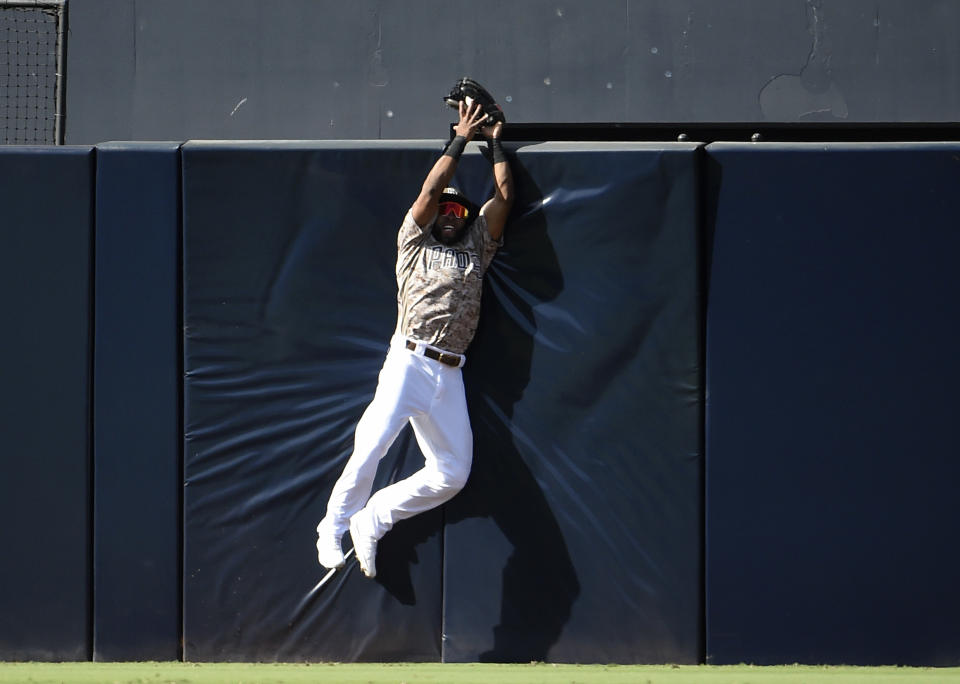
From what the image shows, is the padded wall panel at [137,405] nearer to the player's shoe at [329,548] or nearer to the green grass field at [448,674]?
the green grass field at [448,674]

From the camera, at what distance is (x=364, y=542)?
4770 mm

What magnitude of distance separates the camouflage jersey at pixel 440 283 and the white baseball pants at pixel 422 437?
11cm

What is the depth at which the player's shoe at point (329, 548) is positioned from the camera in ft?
15.8

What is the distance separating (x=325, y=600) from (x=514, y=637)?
890mm

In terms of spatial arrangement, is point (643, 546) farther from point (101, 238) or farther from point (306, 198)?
point (101, 238)

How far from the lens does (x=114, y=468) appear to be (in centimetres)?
497

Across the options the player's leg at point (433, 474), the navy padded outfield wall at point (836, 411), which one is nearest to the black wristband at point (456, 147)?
the player's leg at point (433, 474)

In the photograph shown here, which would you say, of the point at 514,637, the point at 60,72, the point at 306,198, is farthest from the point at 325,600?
the point at 60,72

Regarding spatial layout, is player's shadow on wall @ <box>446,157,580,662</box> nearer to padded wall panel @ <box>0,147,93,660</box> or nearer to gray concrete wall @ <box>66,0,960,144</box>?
padded wall panel @ <box>0,147,93,660</box>

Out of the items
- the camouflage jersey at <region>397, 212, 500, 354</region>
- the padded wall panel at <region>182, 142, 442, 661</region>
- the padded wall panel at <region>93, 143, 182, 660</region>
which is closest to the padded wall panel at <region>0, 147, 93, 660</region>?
the padded wall panel at <region>93, 143, 182, 660</region>

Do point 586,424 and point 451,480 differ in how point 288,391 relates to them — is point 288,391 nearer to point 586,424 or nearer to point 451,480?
point 451,480

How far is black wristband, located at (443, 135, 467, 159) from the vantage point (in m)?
4.73

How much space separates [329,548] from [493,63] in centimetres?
452

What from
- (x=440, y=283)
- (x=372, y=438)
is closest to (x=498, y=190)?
(x=440, y=283)
